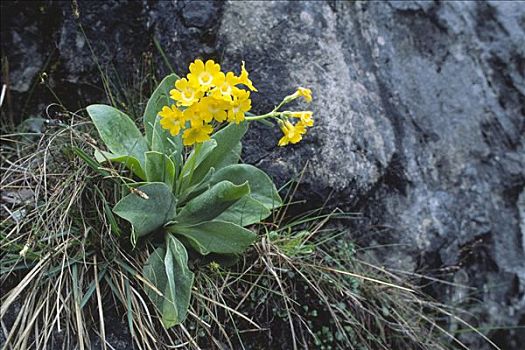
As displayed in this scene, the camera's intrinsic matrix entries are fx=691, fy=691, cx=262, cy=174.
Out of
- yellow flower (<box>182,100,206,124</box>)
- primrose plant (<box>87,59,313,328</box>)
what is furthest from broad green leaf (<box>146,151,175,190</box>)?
yellow flower (<box>182,100,206,124</box>)

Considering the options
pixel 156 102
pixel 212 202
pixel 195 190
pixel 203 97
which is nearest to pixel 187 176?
pixel 195 190

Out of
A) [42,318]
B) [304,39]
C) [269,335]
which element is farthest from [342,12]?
[42,318]

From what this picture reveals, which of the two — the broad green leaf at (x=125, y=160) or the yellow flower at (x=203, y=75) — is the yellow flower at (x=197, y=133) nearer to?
the yellow flower at (x=203, y=75)

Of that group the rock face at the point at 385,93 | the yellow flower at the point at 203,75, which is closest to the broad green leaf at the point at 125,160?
the yellow flower at the point at 203,75

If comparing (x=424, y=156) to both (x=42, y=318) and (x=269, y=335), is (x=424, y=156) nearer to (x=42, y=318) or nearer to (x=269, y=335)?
(x=269, y=335)

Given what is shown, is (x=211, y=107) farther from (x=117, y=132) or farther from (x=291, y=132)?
(x=117, y=132)

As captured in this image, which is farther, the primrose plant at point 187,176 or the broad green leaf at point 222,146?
the broad green leaf at point 222,146
